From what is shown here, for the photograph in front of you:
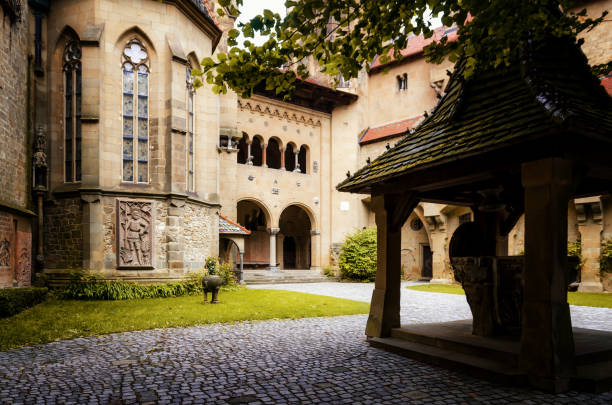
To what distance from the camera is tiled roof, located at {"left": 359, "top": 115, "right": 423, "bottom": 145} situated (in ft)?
77.4

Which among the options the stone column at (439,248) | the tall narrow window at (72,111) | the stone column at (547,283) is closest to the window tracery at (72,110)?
the tall narrow window at (72,111)

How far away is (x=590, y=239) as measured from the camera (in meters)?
17.3

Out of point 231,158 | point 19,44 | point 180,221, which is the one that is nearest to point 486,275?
point 180,221

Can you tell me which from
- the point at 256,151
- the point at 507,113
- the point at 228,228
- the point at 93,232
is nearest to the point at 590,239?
the point at 228,228

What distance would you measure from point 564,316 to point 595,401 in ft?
2.49

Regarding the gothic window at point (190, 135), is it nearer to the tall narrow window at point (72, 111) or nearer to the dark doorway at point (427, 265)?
the tall narrow window at point (72, 111)

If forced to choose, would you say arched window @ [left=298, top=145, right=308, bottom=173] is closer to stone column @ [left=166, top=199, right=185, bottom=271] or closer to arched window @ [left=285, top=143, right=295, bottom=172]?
arched window @ [left=285, top=143, right=295, bottom=172]

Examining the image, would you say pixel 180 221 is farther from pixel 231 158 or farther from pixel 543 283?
pixel 543 283

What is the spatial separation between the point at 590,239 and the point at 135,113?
17111 millimetres

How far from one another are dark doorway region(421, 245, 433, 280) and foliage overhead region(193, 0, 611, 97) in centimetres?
2045

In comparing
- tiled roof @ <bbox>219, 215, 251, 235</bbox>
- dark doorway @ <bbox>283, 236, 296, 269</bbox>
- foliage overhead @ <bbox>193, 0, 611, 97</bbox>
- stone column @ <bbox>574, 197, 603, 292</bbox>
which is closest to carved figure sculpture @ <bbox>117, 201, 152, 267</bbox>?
tiled roof @ <bbox>219, 215, 251, 235</bbox>

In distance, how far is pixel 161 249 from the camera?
45.8ft

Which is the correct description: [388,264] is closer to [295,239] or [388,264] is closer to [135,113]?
[135,113]

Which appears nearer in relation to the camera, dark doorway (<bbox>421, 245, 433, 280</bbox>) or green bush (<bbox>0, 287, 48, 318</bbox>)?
green bush (<bbox>0, 287, 48, 318</bbox>)
